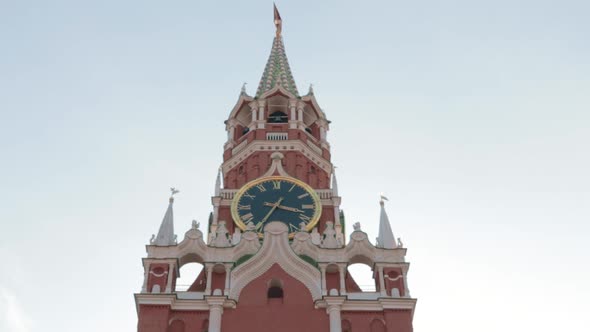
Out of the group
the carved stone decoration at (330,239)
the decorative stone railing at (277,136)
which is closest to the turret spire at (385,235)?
the carved stone decoration at (330,239)

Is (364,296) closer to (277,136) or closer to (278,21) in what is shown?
(277,136)

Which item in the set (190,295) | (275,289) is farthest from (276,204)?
(190,295)

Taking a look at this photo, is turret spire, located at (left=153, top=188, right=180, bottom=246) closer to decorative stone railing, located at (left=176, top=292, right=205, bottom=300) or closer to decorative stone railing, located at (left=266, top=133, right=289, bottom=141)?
decorative stone railing, located at (left=176, top=292, right=205, bottom=300)

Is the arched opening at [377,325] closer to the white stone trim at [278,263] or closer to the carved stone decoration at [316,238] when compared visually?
the white stone trim at [278,263]

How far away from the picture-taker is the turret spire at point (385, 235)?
33.8 metres

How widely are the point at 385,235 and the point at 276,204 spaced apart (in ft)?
17.5

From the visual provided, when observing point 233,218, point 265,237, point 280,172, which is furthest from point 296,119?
point 265,237

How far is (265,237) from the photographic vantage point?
33.5m

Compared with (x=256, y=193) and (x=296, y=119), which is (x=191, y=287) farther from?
(x=296, y=119)

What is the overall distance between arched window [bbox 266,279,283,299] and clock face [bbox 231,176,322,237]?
11.8ft

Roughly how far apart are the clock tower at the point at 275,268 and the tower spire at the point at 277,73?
7797mm

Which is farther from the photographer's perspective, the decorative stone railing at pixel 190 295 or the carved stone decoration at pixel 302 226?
the carved stone decoration at pixel 302 226

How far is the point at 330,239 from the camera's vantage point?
33875mm

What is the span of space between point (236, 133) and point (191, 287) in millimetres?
13206
